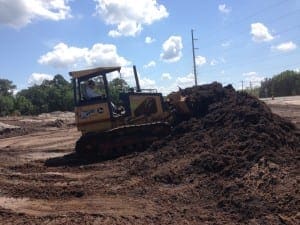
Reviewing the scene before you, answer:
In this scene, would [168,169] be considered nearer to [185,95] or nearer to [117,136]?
[117,136]

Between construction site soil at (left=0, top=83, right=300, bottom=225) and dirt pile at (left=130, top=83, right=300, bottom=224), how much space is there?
22 millimetres

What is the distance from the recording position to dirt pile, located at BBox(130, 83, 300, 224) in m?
8.24

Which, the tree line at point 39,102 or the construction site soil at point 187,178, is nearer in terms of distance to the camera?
the construction site soil at point 187,178

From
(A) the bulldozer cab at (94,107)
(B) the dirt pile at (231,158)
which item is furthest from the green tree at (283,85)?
(A) the bulldozer cab at (94,107)

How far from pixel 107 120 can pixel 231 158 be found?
231 inches

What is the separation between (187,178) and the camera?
10641 mm

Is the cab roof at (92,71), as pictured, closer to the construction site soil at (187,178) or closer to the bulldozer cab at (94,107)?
the bulldozer cab at (94,107)

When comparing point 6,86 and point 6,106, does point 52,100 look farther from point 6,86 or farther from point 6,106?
point 6,86

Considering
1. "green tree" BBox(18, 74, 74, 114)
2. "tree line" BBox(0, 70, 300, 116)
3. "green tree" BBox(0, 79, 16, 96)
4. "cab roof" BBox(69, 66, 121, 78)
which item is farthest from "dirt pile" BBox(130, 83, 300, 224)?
"green tree" BBox(0, 79, 16, 96)

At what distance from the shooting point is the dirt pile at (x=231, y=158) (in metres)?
8.24

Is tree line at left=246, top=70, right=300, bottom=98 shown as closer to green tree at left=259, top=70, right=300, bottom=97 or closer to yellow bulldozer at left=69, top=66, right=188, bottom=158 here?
green tree at left=259, top=70, right=300, bottom=97

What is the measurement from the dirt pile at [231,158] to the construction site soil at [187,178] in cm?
2

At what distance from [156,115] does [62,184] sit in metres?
5.60

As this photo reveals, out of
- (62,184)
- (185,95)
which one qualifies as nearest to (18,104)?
(185,95)
